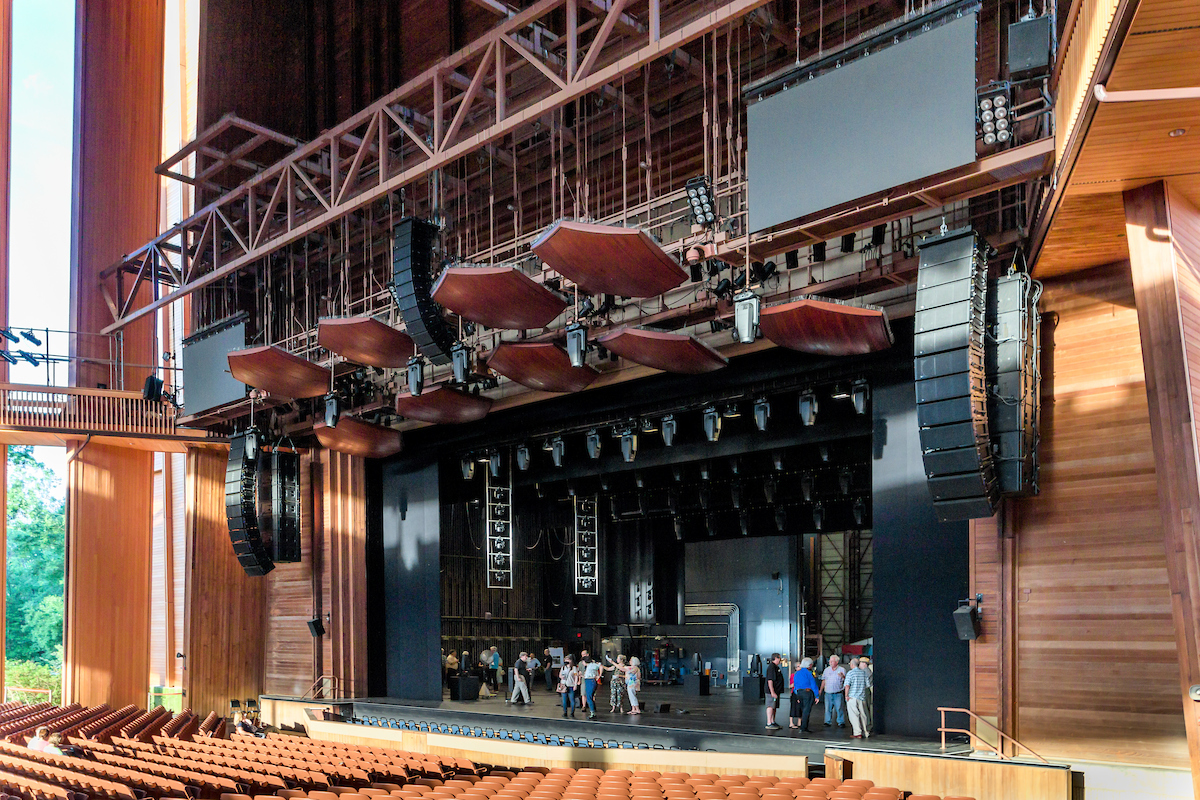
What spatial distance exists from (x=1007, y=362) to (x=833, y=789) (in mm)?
4120

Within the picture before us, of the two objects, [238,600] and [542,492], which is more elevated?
[542,492]

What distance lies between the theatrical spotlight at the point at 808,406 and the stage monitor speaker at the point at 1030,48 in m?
4.83

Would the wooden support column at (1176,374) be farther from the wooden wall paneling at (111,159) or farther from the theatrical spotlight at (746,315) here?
the wooden wall paneling at (111,159)

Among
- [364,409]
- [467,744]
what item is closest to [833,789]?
[467,744]

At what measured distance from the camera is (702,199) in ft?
35.8

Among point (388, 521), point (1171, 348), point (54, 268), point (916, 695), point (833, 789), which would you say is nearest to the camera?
point (1171, 348)

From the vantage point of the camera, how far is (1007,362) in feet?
31.4

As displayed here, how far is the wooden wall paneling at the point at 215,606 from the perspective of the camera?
775 inches

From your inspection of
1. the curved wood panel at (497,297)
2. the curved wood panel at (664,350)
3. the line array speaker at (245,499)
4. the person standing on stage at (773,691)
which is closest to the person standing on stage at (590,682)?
the person standing on stage at (773,691)

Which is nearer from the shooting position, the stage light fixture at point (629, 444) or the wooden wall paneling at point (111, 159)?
the stage light fixture at point (629, 444)

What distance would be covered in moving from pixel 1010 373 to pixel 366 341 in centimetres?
817

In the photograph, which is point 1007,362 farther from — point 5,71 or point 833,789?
point 5,71

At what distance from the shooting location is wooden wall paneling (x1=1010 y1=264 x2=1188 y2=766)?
31.0 feet

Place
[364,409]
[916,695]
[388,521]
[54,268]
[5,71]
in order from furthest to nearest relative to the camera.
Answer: [54,268]
[5,71]
[388,521]
[364,409]
[916,695]
